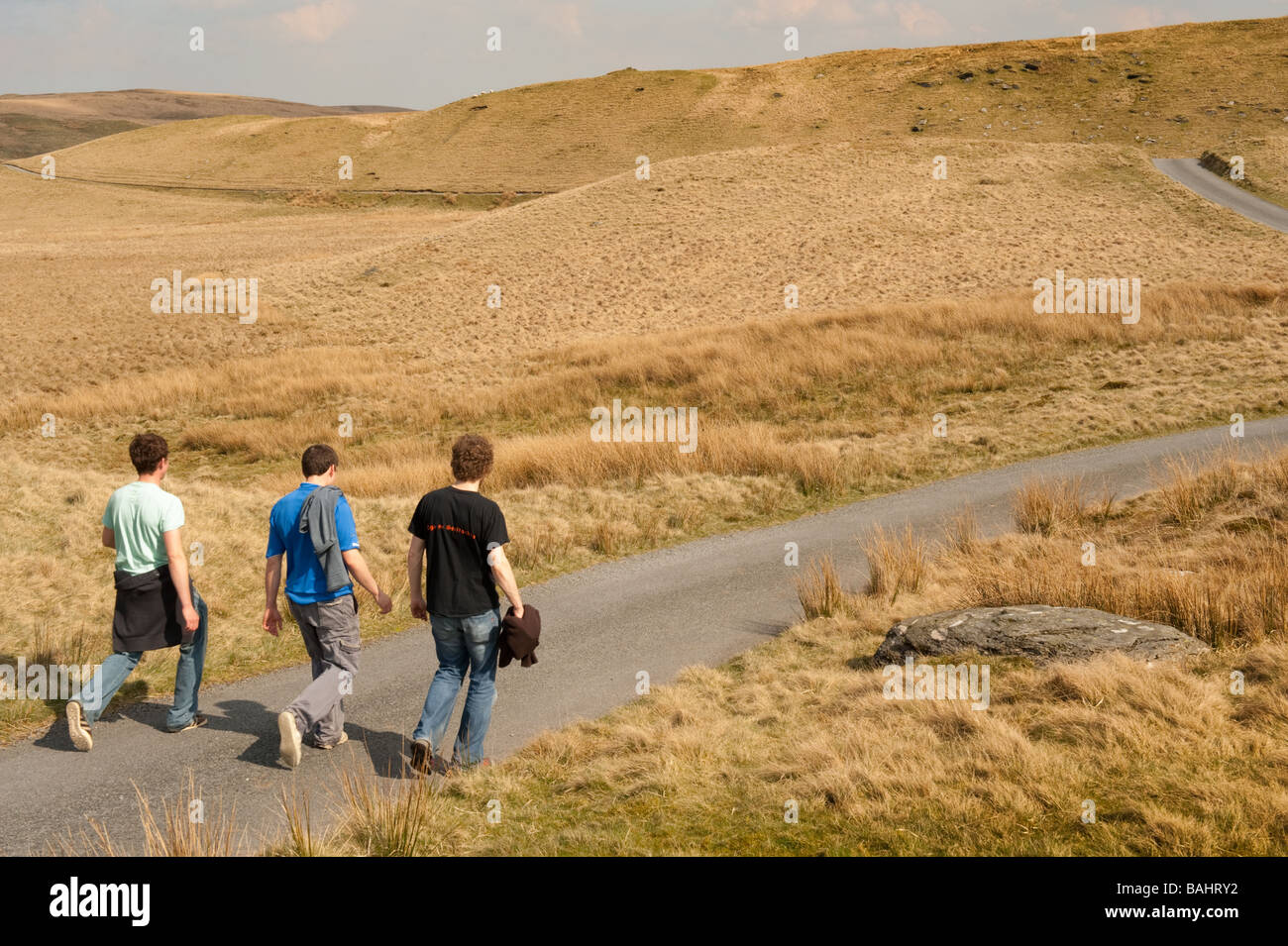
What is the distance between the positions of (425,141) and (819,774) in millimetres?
105682

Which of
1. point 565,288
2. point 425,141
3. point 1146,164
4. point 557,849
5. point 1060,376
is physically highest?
point 425,141

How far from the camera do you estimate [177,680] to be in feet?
24.3

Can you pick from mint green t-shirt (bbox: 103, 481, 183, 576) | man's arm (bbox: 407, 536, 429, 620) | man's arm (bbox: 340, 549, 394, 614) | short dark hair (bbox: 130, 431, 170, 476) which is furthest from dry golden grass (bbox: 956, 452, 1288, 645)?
short dark hair (bbox: 130, 431, 170, 476)

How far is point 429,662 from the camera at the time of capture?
923 cm

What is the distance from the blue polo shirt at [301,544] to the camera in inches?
265

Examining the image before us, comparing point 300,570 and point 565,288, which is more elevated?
point 565,288

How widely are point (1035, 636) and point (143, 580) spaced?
7078 mm

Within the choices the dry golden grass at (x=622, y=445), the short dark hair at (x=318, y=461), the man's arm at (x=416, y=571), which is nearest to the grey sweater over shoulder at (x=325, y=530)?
the short dark hair at (x=318, y=461)

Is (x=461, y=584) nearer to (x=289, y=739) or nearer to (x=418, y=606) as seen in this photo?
(x=418, y=606)

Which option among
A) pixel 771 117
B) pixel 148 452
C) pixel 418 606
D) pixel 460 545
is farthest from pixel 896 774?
pixel 771 117
